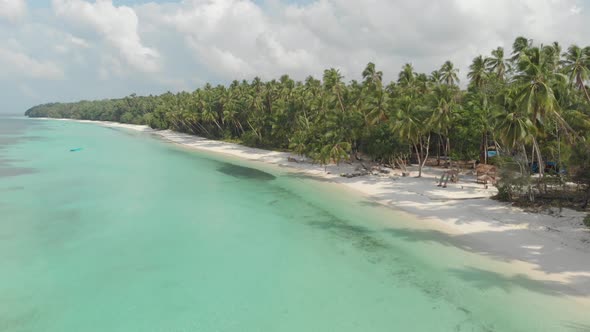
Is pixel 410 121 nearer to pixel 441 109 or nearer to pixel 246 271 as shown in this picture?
pixel 441 109

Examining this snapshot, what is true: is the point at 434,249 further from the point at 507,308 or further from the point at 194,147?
the point at 194,147

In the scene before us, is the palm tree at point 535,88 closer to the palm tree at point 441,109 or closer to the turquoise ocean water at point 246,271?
the palm tree at point 441,109

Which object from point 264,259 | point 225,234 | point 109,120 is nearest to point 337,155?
point 225,234

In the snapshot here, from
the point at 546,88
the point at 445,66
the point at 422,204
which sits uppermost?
the point at 445,66

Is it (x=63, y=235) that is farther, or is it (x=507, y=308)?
(x=63, y=235)

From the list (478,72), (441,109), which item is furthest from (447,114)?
(478,72)

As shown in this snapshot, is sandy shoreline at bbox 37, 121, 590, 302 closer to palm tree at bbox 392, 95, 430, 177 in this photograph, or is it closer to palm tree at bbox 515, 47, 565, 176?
palm tree at bbox 392, 95, 430, 177

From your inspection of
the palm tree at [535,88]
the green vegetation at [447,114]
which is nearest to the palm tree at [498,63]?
the green vegetation at [447,114]
